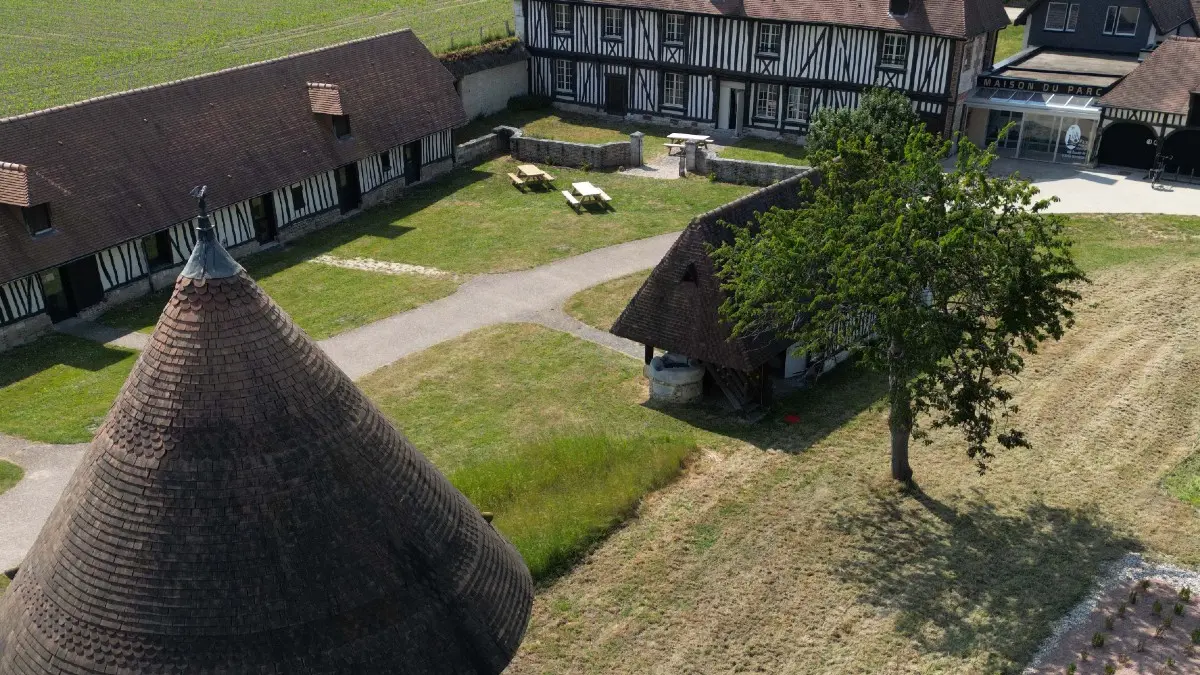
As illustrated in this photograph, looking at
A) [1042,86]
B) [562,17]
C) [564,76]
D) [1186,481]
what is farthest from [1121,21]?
[1186,481]

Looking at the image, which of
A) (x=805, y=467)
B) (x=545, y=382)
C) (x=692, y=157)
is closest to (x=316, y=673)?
(x=805, y=467)

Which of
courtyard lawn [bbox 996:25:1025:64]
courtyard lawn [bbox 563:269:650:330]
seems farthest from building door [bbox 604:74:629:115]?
courtyard lawn [bbox 996:25:1025:64]

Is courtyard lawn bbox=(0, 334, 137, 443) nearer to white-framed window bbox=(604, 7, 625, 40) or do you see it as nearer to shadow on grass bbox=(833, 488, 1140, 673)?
shadow on grass bbox=(833, 488, 1140, 673)

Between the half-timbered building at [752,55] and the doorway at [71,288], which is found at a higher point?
the half-timbered building at [752,55]

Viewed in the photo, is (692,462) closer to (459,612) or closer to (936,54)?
(459,612)

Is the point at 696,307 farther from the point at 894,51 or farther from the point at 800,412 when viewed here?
the point at 894,51

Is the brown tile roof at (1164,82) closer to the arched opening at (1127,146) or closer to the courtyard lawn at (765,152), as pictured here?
the arched opening at (1127,146)

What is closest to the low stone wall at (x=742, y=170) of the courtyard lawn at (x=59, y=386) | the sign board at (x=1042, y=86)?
the sign board at (x=1042, y=86)
